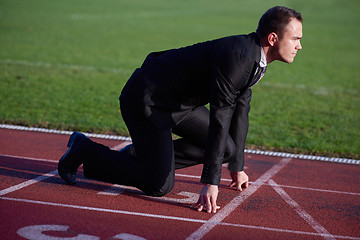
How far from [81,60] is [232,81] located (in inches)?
452

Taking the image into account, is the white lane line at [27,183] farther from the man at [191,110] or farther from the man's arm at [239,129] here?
the man's arm at [239,129]

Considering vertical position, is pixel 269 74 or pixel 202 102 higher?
pixel 202 102

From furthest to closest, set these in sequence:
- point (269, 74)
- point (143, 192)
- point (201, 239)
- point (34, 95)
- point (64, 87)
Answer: point (269, 74) → point (64, 87) → point (34, 95) → point (143, 192) → point (201, 239)

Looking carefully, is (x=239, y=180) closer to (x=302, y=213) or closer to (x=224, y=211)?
(x=224, y=211)

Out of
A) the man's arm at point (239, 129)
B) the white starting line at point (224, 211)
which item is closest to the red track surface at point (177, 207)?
the white starting line at point (224, 211)

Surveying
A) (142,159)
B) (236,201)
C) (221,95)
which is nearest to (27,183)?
(142,159)

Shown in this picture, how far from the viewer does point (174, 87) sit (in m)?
4.56

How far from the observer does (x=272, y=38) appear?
4254 mm

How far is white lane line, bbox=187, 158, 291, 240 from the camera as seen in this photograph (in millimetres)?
4258

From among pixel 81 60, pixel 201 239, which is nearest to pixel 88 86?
pixel 81 60

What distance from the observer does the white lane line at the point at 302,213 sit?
4.44 meters

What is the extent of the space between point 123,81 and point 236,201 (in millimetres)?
7592

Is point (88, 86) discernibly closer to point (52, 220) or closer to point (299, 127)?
point (299, 127)

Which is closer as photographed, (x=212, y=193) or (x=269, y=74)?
(x=212, y=193)
